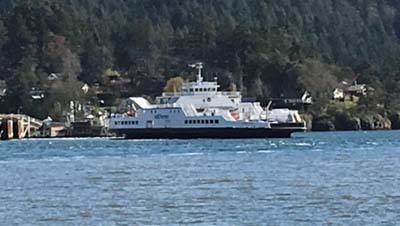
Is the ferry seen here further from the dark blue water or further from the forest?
the dark blue water

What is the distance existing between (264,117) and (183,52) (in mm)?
33680

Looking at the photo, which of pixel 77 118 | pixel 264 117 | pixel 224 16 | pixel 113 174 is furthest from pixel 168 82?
pixel 113 174

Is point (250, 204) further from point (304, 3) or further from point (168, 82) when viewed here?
point (304, 3)

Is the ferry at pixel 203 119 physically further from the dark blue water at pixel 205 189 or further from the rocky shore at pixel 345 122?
the dark blue water at pixel 205 189

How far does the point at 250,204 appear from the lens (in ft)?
104

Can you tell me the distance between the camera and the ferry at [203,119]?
86.6 metres

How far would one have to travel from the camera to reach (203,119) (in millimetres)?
88250

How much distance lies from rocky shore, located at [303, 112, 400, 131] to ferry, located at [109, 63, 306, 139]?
19.5m

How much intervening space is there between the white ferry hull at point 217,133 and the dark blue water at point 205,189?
2775cm

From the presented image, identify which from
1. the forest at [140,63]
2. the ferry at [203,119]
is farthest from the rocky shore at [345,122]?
the ferry at [203,119]

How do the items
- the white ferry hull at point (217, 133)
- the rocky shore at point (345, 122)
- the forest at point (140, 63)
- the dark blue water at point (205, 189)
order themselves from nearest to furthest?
the dark blue water at point (205, 189)
the white ferry hull at point (217, 133)
the rocky shore at point (345, 122)
the forest at point (140, 63)

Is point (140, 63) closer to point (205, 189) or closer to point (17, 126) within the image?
point (17, 126)

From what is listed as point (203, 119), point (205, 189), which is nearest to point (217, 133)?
point (203, 119)

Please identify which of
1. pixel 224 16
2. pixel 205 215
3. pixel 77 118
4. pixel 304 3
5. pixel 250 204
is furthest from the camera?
pixel 304 3
